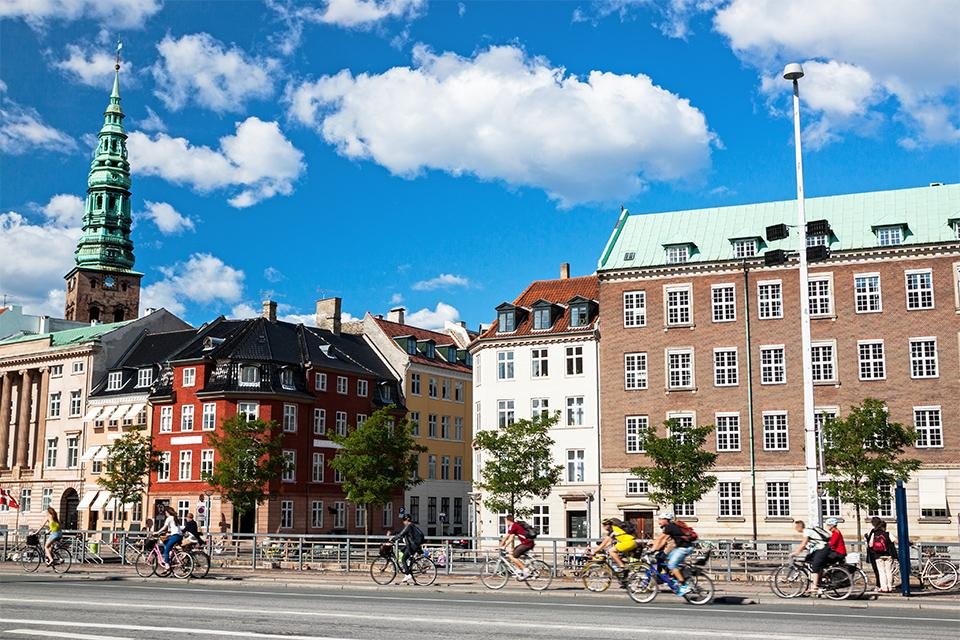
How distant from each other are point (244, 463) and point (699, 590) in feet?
136

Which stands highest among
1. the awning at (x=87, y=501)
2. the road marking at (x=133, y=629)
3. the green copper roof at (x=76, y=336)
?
the green copper roof at (x=76, y=336)

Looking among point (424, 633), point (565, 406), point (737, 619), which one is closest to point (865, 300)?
point (565, 406)

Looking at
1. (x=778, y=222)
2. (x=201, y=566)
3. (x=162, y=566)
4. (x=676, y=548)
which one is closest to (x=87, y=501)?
(x=162, y=566)

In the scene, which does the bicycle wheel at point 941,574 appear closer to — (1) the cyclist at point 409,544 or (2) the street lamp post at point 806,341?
(2) the street lamp post at point 806,341

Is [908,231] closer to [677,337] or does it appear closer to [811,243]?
[811,243]

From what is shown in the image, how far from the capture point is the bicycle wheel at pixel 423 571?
1078 inches

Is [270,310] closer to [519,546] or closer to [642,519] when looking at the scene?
[642,519]

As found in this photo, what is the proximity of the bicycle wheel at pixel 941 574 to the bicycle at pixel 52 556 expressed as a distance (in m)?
24.2

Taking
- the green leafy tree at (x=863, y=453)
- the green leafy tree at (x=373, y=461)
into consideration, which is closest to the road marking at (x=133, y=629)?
the green leafy tree at (x=863, y=453)

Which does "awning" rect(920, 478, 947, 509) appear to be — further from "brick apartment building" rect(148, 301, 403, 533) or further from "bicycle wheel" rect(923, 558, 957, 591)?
"brick apartment building" rect(148, 301, 403, 533)

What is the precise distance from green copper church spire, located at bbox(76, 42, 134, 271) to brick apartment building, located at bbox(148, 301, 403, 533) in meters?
34.6

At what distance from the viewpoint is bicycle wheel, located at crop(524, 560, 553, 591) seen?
2556 cm

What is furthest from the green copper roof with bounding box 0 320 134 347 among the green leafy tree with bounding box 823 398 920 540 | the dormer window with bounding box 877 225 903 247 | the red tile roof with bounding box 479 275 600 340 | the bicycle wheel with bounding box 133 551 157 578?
the green leafy tree with bounding box 823 398 920 540

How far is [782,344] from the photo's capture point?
5112 centimetres
